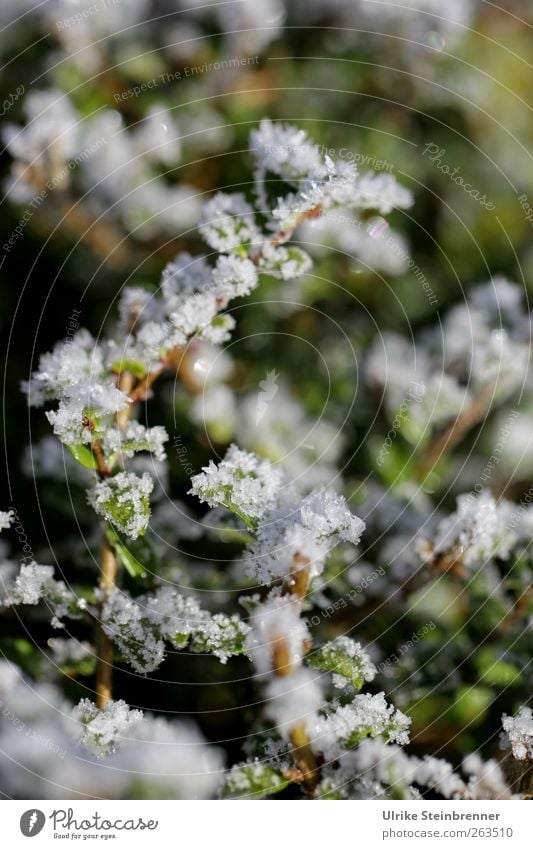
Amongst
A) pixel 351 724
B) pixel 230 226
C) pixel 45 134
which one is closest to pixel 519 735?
pixel 351 724

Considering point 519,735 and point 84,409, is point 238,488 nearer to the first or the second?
point 84,409

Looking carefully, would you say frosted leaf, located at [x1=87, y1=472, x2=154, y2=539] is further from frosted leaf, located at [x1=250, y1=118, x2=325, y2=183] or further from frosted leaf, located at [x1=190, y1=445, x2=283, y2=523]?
frosted leaf, located at [x1=250, y1=118, x2=325, y2=183]

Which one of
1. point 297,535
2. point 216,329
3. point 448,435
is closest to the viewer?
point 297,535

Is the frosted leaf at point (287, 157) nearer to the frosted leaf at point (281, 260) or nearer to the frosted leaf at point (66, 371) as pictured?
the frosted leaf at point (281, 260)

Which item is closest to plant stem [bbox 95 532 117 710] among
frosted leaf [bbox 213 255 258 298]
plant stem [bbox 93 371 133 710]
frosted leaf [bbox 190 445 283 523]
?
plant stem [bbox 93 371 133 710]
